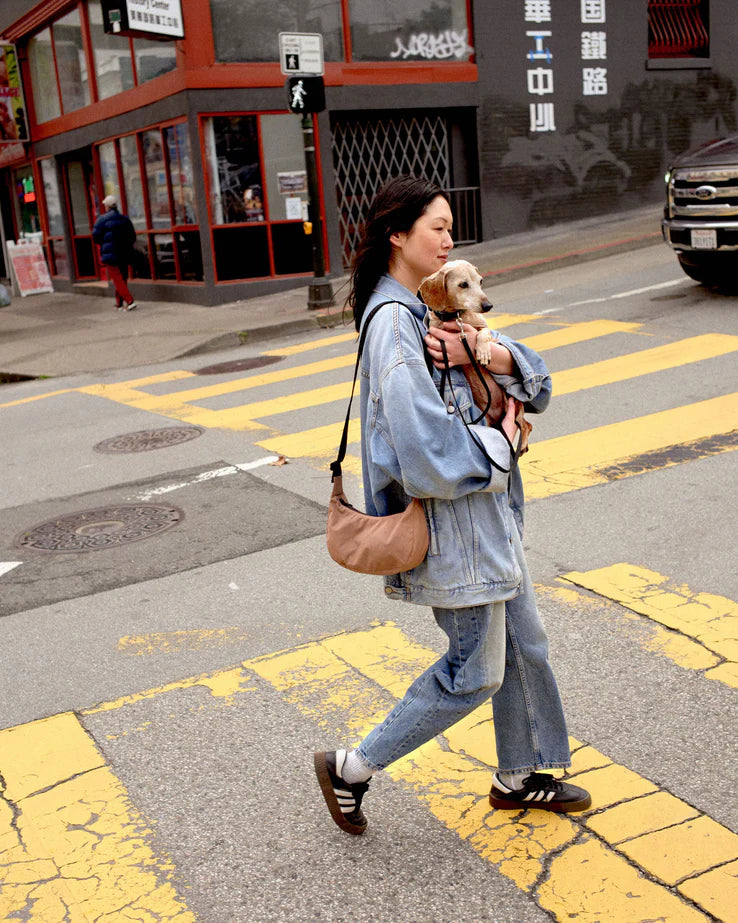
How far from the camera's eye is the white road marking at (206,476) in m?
7.24

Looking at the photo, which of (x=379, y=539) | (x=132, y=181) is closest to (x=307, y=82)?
(x=132, y=181)

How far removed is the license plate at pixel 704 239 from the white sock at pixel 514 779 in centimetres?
895

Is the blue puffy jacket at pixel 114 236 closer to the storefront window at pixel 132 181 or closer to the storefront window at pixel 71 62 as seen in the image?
the storefront window at pixel 132 181

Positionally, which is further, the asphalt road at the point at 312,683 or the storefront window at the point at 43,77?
the storefront window at the point at 43,77

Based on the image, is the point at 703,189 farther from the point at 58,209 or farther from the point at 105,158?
the point at 58,209

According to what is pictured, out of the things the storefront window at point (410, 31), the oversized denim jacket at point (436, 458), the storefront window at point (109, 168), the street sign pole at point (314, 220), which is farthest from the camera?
the storefront window at point (109, 168)

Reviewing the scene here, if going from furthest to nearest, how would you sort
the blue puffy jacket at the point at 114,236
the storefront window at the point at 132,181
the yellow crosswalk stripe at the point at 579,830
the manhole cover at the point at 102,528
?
the storefront window at the point at 132,181
the blue puffy jacket at the point at 114,236
the manhole cover at the point at 102,528
the yellow crosswalk stripe at the point at 579,830

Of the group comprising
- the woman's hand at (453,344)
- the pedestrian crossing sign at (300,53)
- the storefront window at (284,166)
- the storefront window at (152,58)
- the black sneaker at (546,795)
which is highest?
the storefront window at (152,58)

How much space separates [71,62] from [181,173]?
18.2 ft

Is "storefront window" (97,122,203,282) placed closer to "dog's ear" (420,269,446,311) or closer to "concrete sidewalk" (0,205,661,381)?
"concrete sidewalk" (0,205,661,381)

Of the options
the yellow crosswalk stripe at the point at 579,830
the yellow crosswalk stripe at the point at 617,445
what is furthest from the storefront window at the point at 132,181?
the yellow crosswalk stripe at the point at 579,830

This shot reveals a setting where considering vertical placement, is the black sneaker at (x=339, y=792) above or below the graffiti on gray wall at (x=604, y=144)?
below

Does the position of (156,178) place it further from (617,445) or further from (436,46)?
(617,445)

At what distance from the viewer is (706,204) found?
36.3 ft
